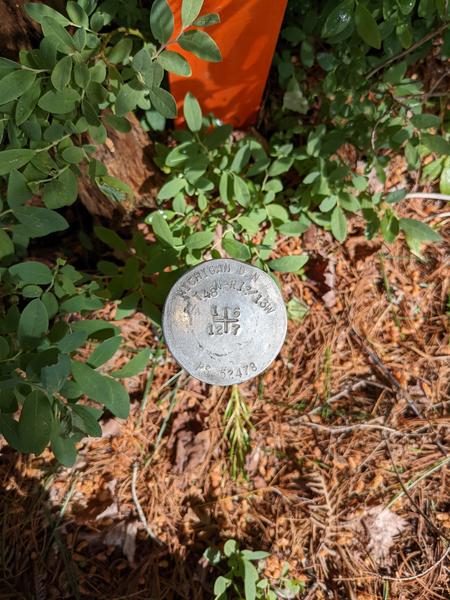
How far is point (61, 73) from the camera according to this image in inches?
44.8

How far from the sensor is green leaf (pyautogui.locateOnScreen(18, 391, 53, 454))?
3.63 feet

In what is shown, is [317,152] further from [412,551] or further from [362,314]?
[412,551]

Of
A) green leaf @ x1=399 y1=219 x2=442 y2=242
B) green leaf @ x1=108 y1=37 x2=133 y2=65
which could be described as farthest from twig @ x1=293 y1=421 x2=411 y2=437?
green leaf @ x1=108 y1=37 x2=133 y2=65

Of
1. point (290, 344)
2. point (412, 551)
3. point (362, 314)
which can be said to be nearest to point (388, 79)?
point (362, 314)

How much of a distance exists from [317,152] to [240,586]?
1721mm

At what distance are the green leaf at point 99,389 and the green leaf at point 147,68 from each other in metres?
0.76

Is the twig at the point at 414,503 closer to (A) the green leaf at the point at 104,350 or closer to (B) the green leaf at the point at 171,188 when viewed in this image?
(A) the green leaf at the point at 104,350

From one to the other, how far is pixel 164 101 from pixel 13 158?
43 centimetres

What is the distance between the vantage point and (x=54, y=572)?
1.81m

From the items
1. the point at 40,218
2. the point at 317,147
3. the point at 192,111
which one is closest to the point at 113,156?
the point at 192,111

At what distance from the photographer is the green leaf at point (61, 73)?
1.13 m

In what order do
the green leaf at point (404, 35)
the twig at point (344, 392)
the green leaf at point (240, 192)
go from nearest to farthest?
1. the green leaf at point (404, 35)
2. the green leaf at point (240, 192)
3. the twig at point (344, 392)

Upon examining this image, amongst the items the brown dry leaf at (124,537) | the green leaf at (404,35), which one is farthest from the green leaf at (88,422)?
the green leaf at (404,35)

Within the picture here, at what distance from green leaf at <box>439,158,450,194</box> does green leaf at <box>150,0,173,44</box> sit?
1.45 meters
